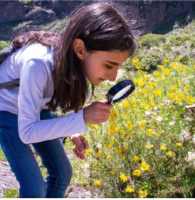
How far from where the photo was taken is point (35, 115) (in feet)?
5.30

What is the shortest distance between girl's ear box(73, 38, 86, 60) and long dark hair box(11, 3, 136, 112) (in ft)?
0.05

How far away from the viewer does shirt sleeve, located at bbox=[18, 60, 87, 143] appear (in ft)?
5.15

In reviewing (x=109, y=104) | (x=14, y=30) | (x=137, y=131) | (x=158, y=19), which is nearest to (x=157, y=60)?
(x=137, y=131)

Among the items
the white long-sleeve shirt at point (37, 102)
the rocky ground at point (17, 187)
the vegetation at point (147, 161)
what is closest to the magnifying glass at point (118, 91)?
the white long-sleeve shirt at point (37, 102)

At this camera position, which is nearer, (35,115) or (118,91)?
(35,115)

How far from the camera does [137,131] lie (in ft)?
7.99

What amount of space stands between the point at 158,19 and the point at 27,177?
52.7m

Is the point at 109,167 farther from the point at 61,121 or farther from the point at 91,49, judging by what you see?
the point at 91,49

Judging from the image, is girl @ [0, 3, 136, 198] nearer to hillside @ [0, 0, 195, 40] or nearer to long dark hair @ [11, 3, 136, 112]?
long dark hair @ [11, 3, 136, 112]

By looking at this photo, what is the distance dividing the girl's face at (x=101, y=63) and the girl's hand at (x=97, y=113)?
0.44 feet

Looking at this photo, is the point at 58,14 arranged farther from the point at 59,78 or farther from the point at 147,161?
the point at 59,78

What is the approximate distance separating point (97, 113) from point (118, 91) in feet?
0.68

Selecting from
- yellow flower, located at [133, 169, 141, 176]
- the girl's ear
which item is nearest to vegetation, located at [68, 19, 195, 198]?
yellow flower, located at [133, 169, 141, 176]

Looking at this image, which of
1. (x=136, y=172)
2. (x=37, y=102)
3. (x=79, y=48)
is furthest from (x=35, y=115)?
(x=136, y=172)
